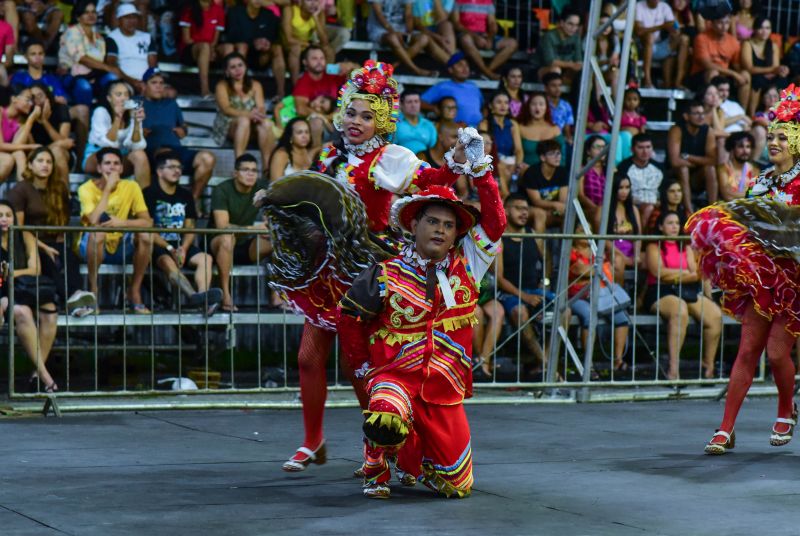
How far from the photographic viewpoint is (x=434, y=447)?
5.58 m

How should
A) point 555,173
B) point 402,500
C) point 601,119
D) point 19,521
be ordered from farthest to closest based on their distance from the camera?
point 601,119 < point 555,173 < point 402,500 < point 19,521

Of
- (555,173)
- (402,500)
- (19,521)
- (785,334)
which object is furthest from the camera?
(555,173)

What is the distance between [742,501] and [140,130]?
736 centimetres

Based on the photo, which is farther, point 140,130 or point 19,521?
point 140,130

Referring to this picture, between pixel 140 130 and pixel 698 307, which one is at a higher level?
pixel 140 130

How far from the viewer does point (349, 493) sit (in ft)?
18.6

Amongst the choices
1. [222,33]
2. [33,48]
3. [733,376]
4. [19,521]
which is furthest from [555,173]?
[19,521]

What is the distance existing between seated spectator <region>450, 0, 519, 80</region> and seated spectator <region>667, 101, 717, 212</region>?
82.4 inches

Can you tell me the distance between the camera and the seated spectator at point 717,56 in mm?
15031

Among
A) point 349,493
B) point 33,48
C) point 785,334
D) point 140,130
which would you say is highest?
point 33,48

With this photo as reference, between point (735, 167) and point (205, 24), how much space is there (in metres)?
5.67

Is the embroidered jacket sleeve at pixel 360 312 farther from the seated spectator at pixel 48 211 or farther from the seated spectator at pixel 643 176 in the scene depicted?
the seated spectator at pixel 643 176

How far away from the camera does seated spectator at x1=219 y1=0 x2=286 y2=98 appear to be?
42.4ft

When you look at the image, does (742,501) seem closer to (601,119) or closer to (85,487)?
(85,487)
